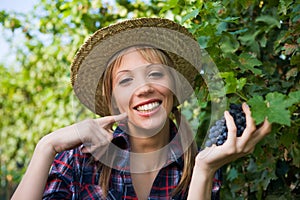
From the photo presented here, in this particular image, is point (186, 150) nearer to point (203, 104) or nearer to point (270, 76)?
point (203, 104)

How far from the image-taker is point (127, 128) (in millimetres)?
1722

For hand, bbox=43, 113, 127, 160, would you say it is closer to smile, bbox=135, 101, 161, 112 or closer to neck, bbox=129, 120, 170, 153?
smile, bbox=135, 101, 161, 112

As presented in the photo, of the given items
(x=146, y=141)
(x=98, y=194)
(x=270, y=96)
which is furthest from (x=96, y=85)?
(x=270, y=96)

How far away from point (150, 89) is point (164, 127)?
230 millimetres

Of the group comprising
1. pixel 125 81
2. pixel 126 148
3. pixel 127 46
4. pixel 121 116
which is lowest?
pixel 126 148

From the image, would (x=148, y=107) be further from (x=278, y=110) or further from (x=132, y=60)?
(x=278, y=110)

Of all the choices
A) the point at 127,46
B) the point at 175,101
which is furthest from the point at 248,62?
the point at 127,46

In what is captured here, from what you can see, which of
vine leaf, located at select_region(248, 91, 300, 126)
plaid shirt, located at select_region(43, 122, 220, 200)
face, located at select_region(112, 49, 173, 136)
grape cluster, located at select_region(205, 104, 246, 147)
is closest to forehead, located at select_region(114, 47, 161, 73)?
face, located at select_region(112, 49, 173, 136)

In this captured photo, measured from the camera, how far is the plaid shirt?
5.41 feet

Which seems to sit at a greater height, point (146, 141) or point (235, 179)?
point (146, 141)

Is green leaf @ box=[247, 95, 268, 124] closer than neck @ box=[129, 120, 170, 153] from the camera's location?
Yes

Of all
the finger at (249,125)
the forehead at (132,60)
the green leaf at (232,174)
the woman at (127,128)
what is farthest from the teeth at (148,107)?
the green leaf at (232,174)

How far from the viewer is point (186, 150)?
1752 millimetres

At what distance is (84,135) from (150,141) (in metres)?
0.32
